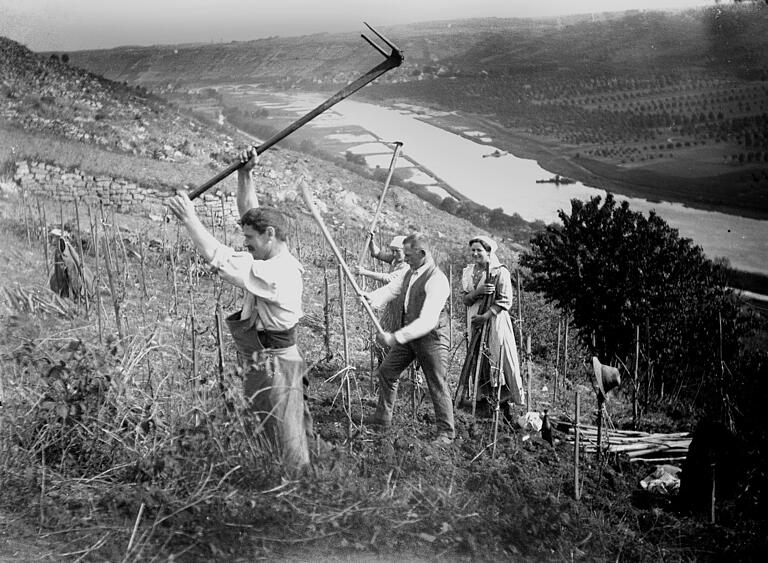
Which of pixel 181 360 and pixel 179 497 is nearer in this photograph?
pixel 179 497

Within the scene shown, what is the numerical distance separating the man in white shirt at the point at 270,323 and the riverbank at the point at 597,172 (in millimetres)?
3331

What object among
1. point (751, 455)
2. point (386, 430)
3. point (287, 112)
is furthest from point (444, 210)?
point (751, 455)

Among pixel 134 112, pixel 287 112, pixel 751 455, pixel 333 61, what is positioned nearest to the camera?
pixel 751 455

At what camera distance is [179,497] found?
10.9 ft

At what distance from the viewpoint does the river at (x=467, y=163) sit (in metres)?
6.29

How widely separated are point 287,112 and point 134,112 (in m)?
1.65

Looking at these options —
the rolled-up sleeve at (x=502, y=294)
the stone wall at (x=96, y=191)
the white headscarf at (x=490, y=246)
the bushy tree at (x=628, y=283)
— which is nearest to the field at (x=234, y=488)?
the rolled-up sleeve at (x=502, y=294)

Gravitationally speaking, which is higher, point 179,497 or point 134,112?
point 134,112

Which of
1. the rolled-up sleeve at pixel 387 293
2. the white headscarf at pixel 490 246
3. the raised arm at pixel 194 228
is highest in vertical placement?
the raised arm at pixel 194 228

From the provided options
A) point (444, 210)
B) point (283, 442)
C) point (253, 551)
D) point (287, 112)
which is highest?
point (287, 112)

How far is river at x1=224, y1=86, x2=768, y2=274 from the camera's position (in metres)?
6.29

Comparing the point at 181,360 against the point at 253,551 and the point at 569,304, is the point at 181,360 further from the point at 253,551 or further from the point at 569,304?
the point at 569,304

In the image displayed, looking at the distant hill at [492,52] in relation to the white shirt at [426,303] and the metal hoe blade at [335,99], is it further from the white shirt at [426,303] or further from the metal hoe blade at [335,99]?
the white shirt at [426,303]

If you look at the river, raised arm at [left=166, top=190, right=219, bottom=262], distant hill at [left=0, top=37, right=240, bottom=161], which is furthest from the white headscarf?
distant hill at [left=0, top=37, right=240, bottom=161]
